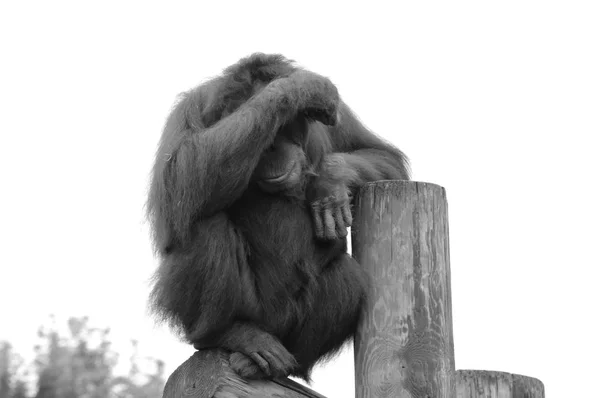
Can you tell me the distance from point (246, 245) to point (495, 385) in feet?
6.17

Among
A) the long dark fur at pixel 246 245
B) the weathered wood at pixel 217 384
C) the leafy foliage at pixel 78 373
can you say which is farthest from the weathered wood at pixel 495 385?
the leafy foliage at pixel 78 373

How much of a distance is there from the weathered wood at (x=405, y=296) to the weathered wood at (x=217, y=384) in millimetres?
410

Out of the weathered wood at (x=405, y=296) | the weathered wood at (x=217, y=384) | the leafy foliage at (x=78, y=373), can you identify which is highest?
the weathered wood at (x=405, y=296)

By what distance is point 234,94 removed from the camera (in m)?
6.61

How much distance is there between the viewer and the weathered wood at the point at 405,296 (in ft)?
18.1

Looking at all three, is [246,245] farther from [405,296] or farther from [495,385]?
[495,385]

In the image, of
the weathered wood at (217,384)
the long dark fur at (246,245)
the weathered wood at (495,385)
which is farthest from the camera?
the weathered wood at (495,385)

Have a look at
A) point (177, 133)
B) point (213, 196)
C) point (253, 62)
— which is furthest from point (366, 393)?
point (253, 62)

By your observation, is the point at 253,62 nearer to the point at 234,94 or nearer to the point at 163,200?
the point at 234,94

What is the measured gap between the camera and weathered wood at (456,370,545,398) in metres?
6.57

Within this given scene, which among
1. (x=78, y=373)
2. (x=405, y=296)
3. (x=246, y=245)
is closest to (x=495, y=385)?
(x=405, y=296)

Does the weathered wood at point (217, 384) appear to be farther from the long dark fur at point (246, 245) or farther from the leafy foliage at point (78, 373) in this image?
Result: the leafy foliage at point (78, 373)

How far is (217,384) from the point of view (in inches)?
222

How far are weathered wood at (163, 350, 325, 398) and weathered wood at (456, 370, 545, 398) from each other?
137cm
